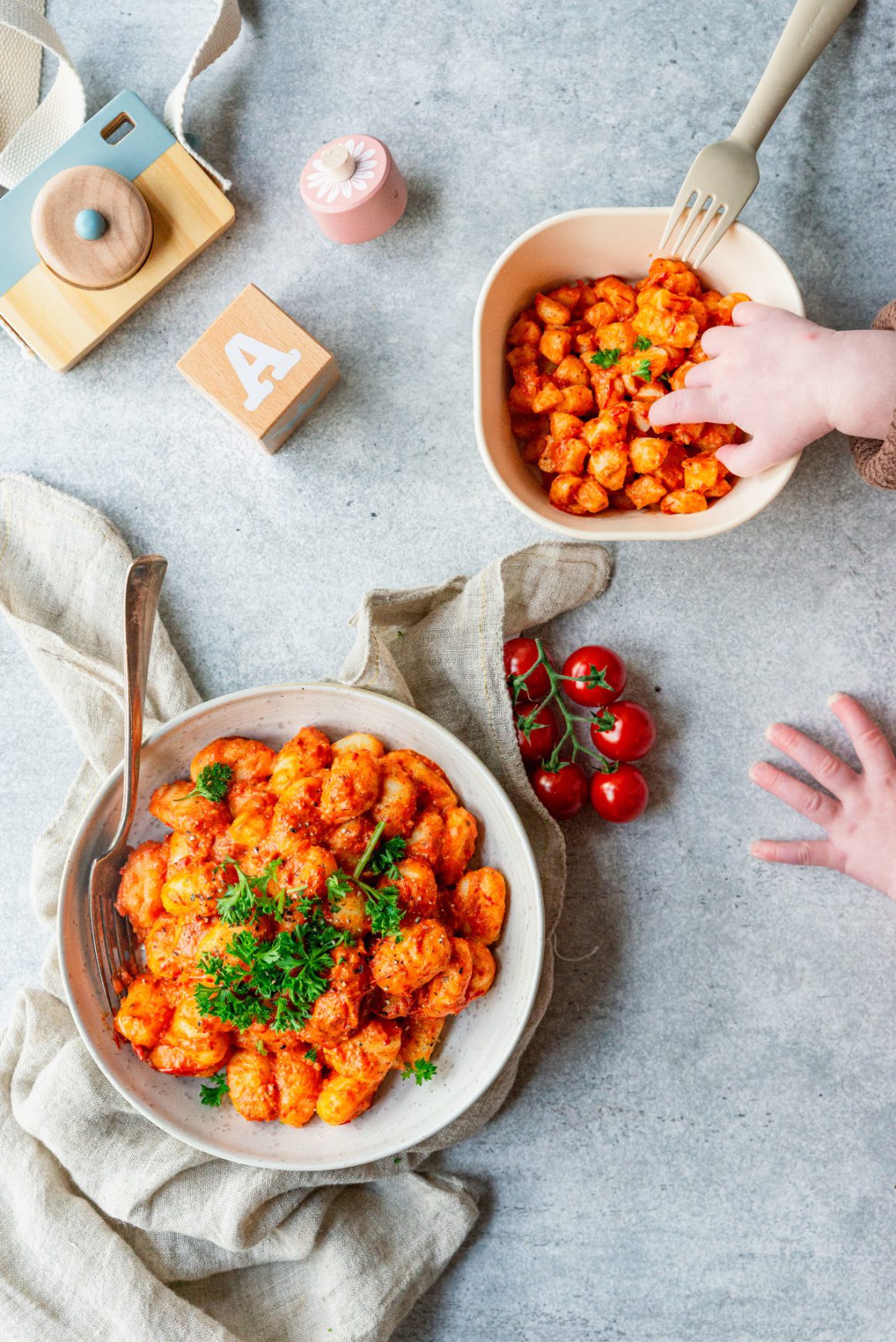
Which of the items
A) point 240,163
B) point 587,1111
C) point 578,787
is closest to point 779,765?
point 578,787

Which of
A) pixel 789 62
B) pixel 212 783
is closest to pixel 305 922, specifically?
pixel 212 783

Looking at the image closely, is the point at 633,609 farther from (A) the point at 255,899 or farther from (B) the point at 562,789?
(A) the point at 255,899

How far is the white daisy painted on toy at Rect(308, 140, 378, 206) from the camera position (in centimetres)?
183

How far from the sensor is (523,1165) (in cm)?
195

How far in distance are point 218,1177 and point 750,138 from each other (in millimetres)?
2098

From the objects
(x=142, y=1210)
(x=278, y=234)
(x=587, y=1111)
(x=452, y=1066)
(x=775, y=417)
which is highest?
(x=278, y=234)

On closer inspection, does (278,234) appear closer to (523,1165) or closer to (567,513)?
(567,513)

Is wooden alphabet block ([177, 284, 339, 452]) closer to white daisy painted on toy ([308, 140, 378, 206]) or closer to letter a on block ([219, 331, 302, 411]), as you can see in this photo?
letter a on block ([219, 331, 302, 411])

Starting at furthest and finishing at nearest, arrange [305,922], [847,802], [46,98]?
[46,98] < [847,802] < [305,922]

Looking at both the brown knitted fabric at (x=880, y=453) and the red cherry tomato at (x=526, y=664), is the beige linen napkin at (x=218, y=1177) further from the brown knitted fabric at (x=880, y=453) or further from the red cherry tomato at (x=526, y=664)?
the brown knitted fabric at (x=880, y=453)

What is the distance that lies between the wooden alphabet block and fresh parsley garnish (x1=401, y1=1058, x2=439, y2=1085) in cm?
117

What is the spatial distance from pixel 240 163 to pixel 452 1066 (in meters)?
1.83

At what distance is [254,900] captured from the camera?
1.54 m

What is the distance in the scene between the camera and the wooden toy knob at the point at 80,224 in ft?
6.26
